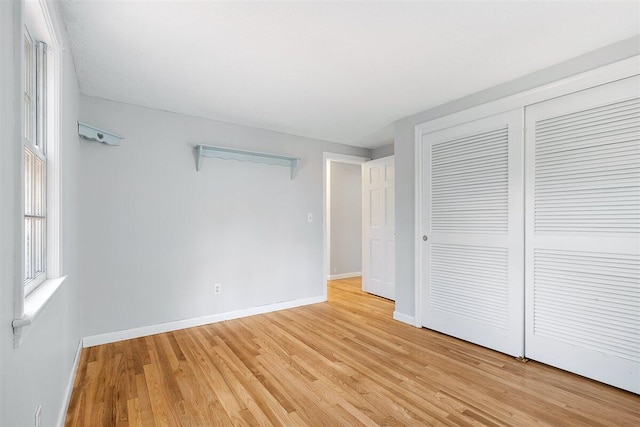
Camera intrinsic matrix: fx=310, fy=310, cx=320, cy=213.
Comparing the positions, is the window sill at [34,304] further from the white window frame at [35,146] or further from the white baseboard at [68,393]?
the white baseboard at [68,393]

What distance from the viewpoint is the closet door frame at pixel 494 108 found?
6.66 ft

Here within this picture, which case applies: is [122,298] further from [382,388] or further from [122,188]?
[382,388]

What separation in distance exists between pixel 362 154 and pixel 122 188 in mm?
3229

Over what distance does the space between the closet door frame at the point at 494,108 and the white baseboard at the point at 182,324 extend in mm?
1578

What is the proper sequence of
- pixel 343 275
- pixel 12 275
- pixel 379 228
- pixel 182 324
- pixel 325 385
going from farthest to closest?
pixel 343 275 < pixel 379 228 < pixel 182 324 < pixel 325 385 < pixel 12 275

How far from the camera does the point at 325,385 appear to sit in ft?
6.96

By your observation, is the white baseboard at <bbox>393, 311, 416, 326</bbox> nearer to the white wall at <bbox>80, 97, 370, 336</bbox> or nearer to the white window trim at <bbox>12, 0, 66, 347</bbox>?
the white wall at <bbox>80, 97, 370, 336</bbox>

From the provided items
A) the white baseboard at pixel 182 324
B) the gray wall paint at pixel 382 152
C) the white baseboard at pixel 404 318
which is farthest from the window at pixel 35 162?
the gray wall paint at pixel 382 152

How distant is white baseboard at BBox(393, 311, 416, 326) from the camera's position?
10.8ft

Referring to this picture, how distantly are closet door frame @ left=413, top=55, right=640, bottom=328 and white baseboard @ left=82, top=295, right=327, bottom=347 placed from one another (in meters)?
1.58

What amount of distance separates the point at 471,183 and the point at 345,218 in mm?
3248

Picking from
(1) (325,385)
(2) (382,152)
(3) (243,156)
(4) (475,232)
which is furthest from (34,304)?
(2) (382,152)

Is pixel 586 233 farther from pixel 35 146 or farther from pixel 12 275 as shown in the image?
pixel 35 146

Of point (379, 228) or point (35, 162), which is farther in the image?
point (379, 228)
